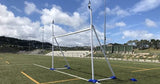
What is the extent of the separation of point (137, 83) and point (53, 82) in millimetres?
3900

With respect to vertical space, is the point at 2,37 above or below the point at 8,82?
above

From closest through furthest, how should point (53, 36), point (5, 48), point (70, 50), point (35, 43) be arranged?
1. point (53, 36)
2. point (70, 50)
3. point (5, 48)
4. point (35, 43)

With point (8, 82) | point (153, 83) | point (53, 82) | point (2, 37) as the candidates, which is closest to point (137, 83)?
point (153, 83)

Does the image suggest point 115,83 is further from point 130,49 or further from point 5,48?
point 5,48

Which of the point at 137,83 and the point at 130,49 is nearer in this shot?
the point at 137,83

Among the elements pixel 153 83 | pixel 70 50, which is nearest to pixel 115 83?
pixel 153 83

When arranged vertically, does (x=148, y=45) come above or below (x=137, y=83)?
above

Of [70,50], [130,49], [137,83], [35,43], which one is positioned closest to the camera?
[137,83]

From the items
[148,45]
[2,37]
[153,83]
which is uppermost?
[2,37]

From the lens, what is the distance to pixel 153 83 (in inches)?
244

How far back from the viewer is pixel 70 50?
174 ft

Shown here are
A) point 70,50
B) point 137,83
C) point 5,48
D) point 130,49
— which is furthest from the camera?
point 5,48

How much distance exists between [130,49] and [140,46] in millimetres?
5989

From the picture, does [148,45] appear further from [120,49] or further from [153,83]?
[153,83]
